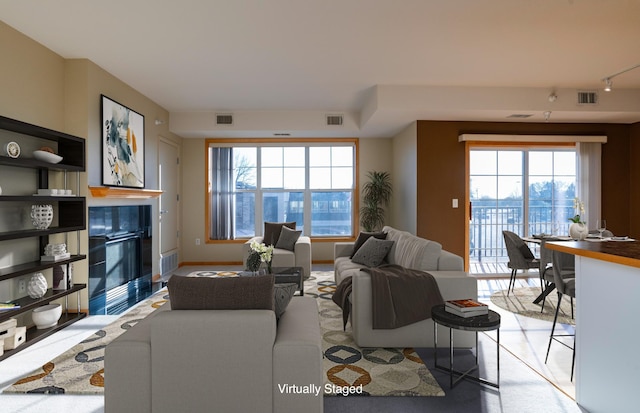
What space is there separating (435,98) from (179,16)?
3364 millimetres

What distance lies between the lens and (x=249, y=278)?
200 cm

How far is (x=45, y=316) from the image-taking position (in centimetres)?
367

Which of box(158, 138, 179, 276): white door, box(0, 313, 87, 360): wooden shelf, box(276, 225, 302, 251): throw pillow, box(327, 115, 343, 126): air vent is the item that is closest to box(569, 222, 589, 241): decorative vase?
box(276, 225, 302, 251): throw pillow

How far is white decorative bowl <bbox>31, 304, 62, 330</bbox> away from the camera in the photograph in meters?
3.66

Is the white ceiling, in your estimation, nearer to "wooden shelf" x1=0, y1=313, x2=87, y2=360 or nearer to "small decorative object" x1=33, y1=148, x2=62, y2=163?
"small decorative object" x1=33, y1=148, x2=62, y2=163

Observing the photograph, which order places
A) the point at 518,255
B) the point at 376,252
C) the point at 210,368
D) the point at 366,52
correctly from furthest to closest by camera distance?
the point at 518,255
the point at 376,252
the point at 366,52
the point at 210,368

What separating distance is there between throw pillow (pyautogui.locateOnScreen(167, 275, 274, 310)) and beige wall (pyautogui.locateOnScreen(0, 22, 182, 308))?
249cm

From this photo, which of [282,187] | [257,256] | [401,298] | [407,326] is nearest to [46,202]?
[257,256]

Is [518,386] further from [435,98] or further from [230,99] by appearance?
[230,99]

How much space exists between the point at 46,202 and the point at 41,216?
7.7 inches

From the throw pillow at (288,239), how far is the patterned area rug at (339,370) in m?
2.65

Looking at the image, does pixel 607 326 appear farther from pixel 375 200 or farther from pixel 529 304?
pixel 375 200

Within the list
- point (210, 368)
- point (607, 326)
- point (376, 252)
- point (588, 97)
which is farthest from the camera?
point (588, 97)

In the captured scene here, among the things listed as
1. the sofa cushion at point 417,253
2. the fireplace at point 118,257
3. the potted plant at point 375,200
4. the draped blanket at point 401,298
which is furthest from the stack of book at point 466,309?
the potted plant at point 375,200
